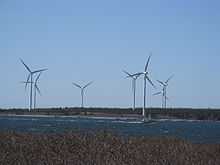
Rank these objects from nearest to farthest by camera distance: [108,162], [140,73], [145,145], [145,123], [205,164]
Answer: [108,162] < [205,164] < [145,145] < [140,73] < [145,123]

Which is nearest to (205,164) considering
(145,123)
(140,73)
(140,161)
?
(140,161)

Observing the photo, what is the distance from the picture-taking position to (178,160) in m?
28.9

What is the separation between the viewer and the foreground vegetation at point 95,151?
27000mm

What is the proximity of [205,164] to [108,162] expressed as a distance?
527 centimetres

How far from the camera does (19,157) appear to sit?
26.7 m

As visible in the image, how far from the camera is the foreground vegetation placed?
2700 cm

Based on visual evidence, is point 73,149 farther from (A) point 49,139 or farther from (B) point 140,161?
(B) point 140,161

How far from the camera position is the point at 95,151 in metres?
29.6

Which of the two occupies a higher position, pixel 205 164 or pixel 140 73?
pixel 140 73

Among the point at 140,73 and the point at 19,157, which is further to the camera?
the point at 140,73

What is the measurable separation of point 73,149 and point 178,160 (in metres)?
5.79

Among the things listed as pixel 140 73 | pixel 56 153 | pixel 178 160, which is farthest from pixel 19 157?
pixel 140 73

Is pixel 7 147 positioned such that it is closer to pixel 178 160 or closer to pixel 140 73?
pixel 178 160

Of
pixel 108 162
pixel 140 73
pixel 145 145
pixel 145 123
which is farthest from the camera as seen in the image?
pixel 145 123
